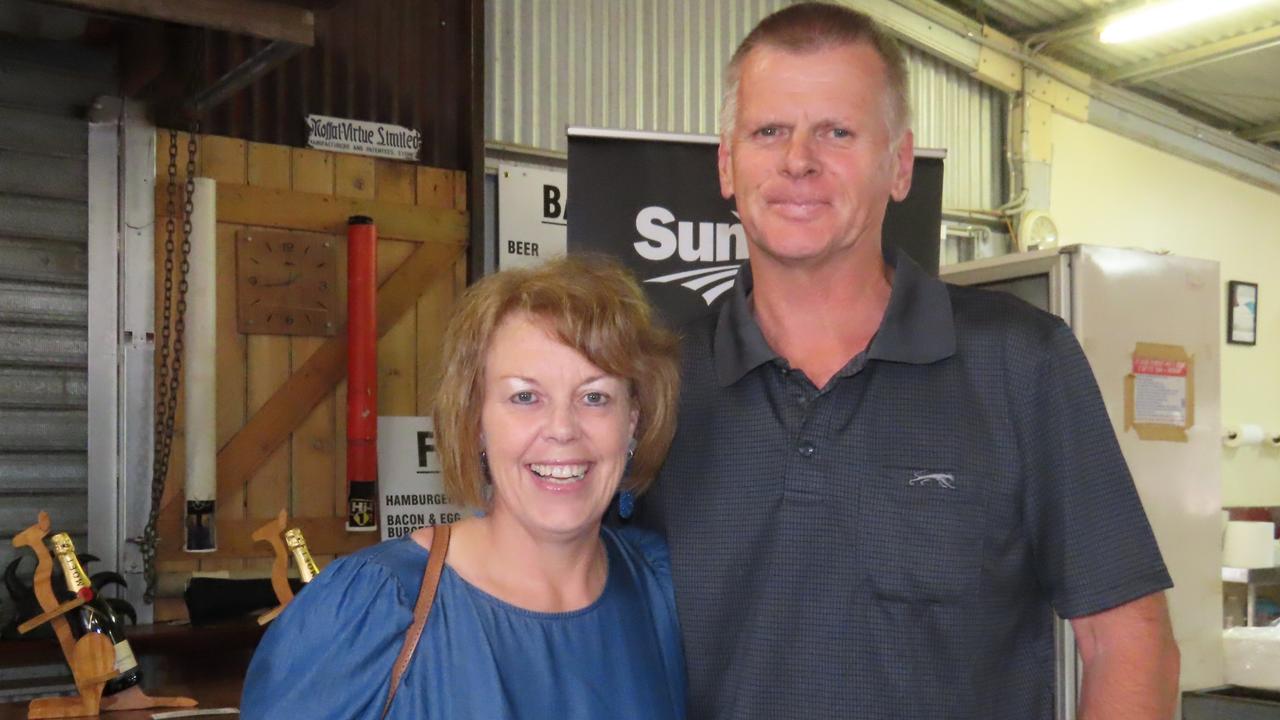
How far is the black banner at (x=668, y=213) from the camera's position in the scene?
3.11 meters

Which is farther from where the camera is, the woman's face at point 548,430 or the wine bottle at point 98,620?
the wine bottle at point 98,620

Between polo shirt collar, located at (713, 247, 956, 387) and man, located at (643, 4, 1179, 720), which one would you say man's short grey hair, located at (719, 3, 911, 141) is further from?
polo shirt collar, located at (713, 247, 956, 387)

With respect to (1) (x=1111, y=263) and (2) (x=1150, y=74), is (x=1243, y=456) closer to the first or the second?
(2) (x=1150, y=74)

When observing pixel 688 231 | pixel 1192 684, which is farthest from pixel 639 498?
pixel 1192 684

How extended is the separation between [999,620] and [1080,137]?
7213 mm

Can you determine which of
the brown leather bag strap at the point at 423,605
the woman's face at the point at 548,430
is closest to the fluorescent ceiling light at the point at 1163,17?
the woman's face at the point at 548,430

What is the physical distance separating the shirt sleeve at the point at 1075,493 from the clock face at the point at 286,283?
12.9 ft

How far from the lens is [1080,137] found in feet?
27.1

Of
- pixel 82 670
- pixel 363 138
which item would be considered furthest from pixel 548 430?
pixel 363 138

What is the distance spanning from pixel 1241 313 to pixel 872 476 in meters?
8.15

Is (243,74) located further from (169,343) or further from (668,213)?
(668,213)

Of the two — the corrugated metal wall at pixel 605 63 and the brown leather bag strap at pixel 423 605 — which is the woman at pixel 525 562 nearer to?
the brown leather bag strap at pixel 423 605

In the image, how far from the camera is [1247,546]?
5480mm

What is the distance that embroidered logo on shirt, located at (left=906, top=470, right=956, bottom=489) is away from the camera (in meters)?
1.67
